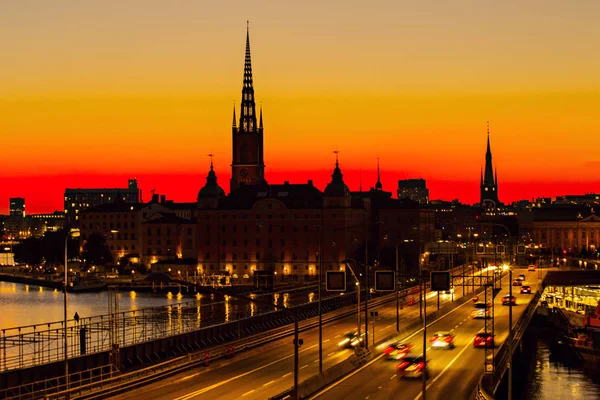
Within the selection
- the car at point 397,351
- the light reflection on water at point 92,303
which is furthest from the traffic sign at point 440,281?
the light reflection on water at point 92,303

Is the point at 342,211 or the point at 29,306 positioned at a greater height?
the point at 342,211

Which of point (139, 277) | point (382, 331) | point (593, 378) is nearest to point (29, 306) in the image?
point (139, 277)

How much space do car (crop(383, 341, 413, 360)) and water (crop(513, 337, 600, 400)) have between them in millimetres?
9247

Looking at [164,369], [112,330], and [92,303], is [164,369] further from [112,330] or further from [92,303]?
[92,303]

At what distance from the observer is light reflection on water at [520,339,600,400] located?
252 ft

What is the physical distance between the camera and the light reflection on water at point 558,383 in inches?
3024

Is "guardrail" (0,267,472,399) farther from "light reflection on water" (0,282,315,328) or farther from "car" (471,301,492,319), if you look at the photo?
"light reflection on water" (0,282,315,328)

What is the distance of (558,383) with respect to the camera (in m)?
82.9

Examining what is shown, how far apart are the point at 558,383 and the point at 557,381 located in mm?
1204

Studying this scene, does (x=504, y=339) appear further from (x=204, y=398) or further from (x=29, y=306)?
(x=29, y=306)

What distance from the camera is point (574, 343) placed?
322ft

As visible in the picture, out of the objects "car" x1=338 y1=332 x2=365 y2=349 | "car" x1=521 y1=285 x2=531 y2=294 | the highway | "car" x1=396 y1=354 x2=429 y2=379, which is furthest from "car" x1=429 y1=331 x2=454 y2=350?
"car" x1=521 y1=285 x2=531 y2=294

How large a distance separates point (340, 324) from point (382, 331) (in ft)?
27.9

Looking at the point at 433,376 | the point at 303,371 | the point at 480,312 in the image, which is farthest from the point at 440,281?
the point at 480,312
